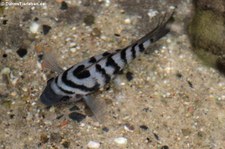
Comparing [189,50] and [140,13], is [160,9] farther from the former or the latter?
[189,50]

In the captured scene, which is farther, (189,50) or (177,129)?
(189,50)

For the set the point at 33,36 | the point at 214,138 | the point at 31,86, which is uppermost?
the point at 33,36

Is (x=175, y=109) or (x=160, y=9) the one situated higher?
(x=160, y=9)

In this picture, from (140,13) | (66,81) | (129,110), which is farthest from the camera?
(140,13)

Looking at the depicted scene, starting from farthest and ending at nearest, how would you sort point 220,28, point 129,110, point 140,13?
point 140,13 < point 220,28 < point 129,110

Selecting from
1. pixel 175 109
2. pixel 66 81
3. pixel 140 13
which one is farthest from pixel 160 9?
pixel 66 81

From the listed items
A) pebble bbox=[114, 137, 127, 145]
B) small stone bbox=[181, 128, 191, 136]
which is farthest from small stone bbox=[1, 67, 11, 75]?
small stone bbox=[181, 128, 191, 136]

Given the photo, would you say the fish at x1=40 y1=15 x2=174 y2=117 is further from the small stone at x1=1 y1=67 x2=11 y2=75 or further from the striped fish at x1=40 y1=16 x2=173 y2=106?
the small stone at x1=1 y1=67 x2=11 y2=75

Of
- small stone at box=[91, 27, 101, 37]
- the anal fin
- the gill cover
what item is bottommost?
the anal fin
